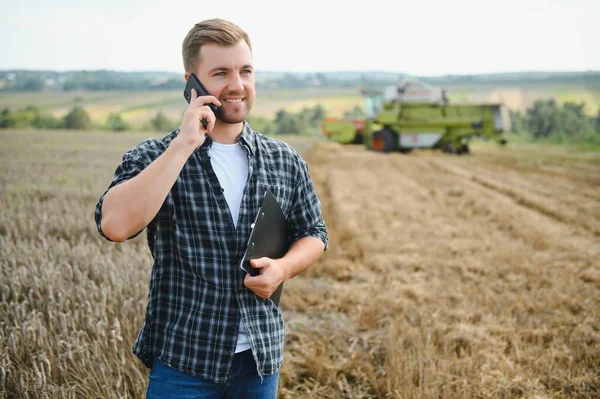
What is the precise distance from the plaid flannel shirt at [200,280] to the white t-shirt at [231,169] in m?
0.04

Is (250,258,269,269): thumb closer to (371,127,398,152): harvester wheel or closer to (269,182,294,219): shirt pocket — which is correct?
(269,182,294,219): shirt pocket

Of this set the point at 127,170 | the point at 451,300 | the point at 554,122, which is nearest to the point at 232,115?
the point at 127,170

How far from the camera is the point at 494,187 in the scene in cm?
1148

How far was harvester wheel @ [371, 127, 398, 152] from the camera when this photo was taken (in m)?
21.1

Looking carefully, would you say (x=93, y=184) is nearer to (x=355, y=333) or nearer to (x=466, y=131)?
(x=355, y=333)

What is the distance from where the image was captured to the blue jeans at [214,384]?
5.03 feet

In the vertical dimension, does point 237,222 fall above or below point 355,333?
above

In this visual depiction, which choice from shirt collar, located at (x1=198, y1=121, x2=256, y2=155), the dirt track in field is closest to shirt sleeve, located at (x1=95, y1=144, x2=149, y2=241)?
shirt collar, located at (x1=198, y1=121, x2=256, y2=155)

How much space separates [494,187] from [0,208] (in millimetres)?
9643

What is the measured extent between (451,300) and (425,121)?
17.2 meters

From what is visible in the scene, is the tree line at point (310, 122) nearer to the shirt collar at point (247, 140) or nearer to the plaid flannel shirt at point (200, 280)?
the shirt collar at point (247, 140)

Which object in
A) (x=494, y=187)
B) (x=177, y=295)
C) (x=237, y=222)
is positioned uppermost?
(x=237, y=222)

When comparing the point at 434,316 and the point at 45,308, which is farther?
the point at 434,316

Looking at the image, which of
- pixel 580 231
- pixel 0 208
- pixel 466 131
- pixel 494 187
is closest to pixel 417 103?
pixel 466 131
